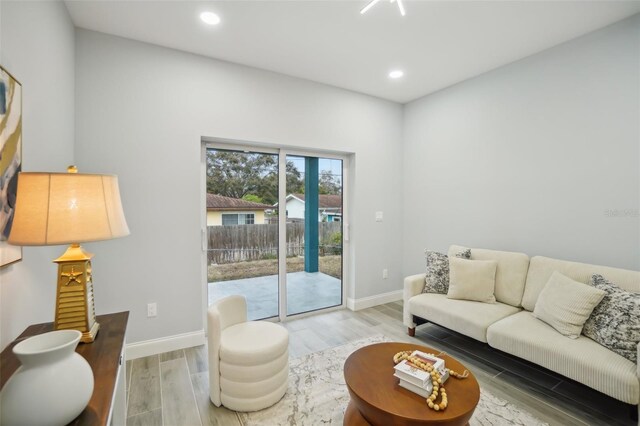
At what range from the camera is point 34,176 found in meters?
1.16

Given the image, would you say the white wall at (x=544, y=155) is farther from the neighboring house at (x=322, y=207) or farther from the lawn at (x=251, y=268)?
the lawn at (x=251, y=268)

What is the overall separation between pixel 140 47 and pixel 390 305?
4.09m

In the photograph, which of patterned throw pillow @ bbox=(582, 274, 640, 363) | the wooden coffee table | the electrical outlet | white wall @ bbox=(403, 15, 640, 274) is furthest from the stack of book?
the electrical outlet

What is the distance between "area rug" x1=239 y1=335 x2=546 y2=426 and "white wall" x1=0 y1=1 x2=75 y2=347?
4.60 feet

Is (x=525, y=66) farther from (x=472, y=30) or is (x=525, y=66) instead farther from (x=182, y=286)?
(x=182, y=286)

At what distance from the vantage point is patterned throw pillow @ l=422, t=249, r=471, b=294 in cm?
318

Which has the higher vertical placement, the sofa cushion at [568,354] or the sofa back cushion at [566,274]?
the sofa back cushion at [566,274]

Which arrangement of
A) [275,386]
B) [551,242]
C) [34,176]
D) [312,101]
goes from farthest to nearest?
[312,101], [551,242], [275,386], [34,176]

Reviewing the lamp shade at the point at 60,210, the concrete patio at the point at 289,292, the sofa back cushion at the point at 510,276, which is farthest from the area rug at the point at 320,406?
the lamp shade at the point at 60,210

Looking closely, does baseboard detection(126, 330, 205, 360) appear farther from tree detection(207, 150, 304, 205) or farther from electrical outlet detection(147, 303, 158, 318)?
tree detection(207, 150, 304, 205)

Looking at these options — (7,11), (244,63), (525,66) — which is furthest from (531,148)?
(7,11)

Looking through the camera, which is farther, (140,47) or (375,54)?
(375,54)

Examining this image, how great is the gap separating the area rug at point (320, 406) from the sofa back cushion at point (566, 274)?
1.05m

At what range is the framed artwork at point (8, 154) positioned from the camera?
1.26m
